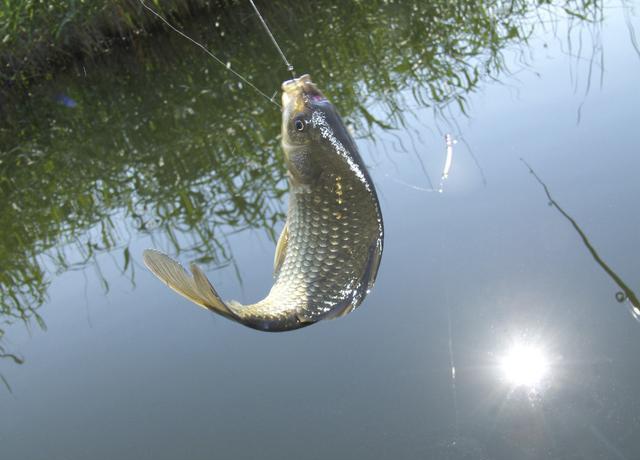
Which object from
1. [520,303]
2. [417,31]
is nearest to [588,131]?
[520,303]

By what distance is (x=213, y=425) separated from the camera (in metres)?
3.02

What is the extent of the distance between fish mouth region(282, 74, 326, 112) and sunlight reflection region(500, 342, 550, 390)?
1.32 metres

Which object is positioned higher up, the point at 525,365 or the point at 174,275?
the point at 174,275

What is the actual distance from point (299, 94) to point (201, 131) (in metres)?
4.54

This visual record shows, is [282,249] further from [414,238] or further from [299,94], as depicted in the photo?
[414,238]

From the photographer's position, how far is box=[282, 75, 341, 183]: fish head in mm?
1960

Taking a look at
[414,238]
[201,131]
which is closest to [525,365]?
[414,238]

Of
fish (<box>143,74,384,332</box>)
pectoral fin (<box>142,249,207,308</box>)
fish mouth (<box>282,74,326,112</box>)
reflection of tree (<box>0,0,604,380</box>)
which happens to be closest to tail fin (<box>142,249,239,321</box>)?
pectoral fin (<box>142,249,207,308</box>)

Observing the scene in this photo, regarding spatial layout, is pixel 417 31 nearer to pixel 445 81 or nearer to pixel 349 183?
pixel 445 81

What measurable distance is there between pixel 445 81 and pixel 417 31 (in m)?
1.63

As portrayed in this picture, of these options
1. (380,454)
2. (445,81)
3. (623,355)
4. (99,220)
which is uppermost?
(99,220)

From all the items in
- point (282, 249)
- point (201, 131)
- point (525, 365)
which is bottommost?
point (525, 365)

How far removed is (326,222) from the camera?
1927 millimetres

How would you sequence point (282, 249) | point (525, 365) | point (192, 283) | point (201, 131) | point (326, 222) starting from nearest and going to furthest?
point (192, 283) → point (326, 222) → point (282, 249) → point (525, 365) → point (201, 131)
